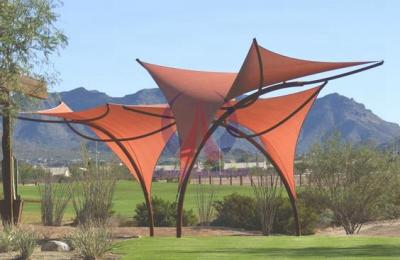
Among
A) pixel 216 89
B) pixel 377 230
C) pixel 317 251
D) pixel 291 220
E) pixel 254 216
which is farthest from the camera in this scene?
pixel 254 216

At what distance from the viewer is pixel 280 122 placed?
23.5 meters

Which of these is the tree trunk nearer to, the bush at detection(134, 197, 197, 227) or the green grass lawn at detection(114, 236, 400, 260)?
the green grass lawn at detection(114, 236, 400, 260)

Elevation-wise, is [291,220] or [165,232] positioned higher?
[291,220]

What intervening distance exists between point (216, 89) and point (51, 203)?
10.4 meters

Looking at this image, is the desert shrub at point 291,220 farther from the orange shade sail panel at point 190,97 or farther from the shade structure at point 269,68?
the shade structure at point 269,68

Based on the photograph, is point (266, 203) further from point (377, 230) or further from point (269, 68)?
point (269, 68)

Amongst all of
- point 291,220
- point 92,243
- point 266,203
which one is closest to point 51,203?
point 266,203

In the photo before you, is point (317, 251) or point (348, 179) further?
point (348, 179)

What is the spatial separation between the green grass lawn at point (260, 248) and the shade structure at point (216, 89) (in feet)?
8.32

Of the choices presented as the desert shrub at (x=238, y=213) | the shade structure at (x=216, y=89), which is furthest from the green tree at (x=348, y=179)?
the shade structure at (x=216, y=89)

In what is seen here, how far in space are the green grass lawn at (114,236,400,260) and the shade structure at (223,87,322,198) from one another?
5.35 metres

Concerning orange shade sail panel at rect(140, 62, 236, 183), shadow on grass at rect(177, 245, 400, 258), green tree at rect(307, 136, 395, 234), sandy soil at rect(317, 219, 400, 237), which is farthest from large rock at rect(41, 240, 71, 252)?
green tree at rect(307, 136, 395, 234)

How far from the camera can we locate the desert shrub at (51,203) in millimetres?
27859

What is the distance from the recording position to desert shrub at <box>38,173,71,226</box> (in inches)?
1097
